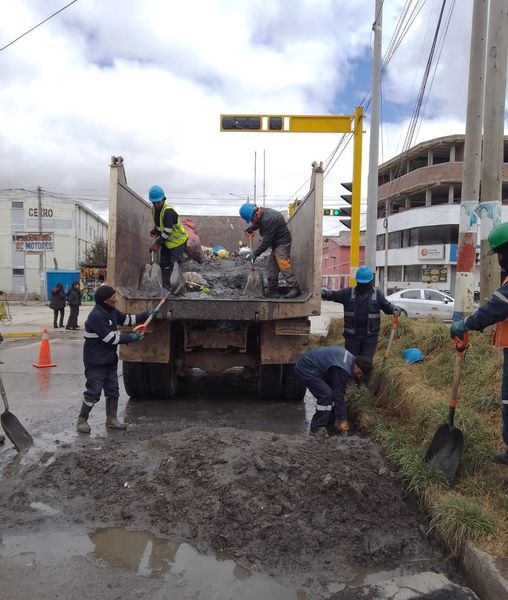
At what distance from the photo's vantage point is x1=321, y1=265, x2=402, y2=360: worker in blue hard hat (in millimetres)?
5980

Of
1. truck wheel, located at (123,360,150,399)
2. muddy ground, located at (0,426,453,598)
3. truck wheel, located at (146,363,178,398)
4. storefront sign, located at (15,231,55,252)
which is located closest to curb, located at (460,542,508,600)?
muddy ground, located at (0,426,453,598)

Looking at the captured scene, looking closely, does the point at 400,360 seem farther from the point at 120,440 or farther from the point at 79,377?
the point at 79,377

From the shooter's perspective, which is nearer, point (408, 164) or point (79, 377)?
point (79, 377)

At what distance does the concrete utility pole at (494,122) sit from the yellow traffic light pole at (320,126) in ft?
14.7

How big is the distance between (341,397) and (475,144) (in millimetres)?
3619

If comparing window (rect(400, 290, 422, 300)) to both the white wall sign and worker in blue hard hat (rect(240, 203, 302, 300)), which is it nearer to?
worker in blue hard hat (rect(240, 203, 302, 300))

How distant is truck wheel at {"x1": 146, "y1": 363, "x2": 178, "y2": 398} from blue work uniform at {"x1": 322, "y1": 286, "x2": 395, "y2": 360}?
2.04 meters

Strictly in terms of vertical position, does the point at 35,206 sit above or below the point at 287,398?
above

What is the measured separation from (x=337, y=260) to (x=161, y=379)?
52.7 metres

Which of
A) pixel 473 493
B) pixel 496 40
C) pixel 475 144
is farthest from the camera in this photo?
pixel 475 144

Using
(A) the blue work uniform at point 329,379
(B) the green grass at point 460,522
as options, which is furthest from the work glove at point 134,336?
(B) the green grass at point 460,522

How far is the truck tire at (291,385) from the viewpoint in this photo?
619cm

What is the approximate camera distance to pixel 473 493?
3258mm

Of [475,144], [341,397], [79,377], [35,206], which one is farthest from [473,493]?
[35,206]
